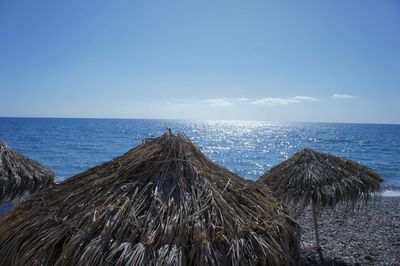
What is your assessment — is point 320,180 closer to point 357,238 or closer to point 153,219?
point 357,238

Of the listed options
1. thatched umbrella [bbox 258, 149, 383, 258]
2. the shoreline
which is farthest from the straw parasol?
thatched umbrella [bbox 258, 149, 383, 258]

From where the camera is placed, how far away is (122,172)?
2.85 metres

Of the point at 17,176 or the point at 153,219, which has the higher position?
the point at 153,219

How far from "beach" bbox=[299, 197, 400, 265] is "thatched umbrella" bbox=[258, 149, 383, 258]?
0.92 metres

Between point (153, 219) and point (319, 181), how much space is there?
4.11 metres

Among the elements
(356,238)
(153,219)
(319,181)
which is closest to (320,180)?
(319,181)

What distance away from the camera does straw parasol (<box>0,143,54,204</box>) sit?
5.41 metres

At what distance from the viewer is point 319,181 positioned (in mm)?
5637

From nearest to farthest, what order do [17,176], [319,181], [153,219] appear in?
[153,219] → [17,176] → [319,181]

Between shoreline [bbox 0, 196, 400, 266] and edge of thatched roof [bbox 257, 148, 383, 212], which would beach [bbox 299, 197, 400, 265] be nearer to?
shoreline [bbox 0, 196, 400, 266]

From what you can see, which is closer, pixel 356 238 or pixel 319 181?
pixel 319 181

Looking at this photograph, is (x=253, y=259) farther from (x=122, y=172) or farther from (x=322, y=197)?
(x=322, y=197)

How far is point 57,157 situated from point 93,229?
102 feet

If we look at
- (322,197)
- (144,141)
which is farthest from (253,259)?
(322,197)
